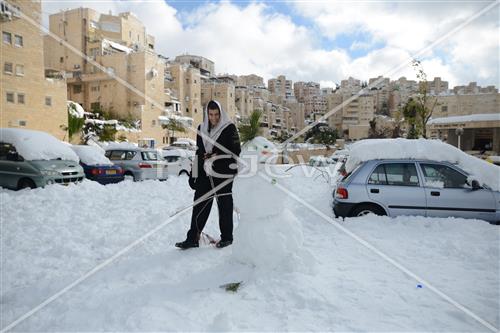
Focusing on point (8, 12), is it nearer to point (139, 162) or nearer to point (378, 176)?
point (139, 162)

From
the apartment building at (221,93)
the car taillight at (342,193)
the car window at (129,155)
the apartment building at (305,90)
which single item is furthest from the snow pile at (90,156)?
the apartment building at (305,90)

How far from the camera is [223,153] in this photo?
13.3 ft

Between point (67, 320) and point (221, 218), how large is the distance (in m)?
2.12

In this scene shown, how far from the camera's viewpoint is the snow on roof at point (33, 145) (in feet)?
28.4

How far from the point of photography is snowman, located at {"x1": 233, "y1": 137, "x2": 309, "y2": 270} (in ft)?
10.4

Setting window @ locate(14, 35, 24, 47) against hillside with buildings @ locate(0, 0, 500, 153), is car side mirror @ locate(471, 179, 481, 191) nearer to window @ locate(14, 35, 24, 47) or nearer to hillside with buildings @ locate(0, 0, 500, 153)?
hillside with buildings @ locate(0, 0, 500, 153)

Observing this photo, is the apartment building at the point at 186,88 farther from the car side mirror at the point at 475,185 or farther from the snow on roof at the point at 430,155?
the car side mirror at the point at 475,185

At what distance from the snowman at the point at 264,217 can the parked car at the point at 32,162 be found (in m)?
7.51

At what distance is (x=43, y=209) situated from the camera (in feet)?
20.4

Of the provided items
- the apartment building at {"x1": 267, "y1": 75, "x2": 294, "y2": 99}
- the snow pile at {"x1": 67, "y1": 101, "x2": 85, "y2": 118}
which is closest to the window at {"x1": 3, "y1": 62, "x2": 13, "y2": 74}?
the snow pile at {"x1": 67, "y1": 101, "x2": 85, "y2": 118}

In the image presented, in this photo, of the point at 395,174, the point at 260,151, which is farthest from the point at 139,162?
the point at 260,151

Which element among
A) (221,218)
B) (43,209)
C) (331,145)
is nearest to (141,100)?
(331,145)

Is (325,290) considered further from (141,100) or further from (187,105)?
(187,105)

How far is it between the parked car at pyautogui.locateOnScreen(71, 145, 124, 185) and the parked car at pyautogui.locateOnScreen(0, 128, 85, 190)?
4.80ft
